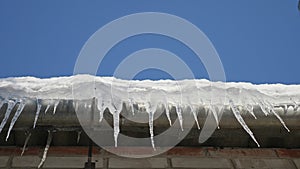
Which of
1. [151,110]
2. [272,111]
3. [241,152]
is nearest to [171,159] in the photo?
[241,152]

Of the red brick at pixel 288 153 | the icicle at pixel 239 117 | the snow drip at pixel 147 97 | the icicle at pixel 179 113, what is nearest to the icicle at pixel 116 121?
the snow drip at pixel 147 97

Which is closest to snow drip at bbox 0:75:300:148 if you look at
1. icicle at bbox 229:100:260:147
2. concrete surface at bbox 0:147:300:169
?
icicle at bbox 229:100:260:147

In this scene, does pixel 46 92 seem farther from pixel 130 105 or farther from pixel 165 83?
pixel 165 83

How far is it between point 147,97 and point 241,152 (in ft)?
2.27

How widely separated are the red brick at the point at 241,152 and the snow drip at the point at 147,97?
1.05 ft

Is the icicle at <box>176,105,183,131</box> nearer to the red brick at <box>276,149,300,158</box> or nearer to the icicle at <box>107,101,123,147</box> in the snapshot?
the icicle at <box>107,101,123,147</box>

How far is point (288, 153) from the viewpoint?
2701 millimetres

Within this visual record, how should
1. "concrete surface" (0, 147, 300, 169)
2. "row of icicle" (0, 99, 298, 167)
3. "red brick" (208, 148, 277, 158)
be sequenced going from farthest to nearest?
"red brick" (208, 148, 277, 158) → "concrete surface" (0, 147, 300, 169) → "row of icicle" (0, 99, 298, 167)

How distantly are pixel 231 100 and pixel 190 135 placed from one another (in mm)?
305

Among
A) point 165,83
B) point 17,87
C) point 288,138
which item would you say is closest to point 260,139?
point 288,138

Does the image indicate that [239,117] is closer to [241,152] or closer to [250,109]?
[250,109]

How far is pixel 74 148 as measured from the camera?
8.65 ft

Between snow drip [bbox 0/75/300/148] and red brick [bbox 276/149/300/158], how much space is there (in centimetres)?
38

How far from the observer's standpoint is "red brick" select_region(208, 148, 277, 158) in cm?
266
